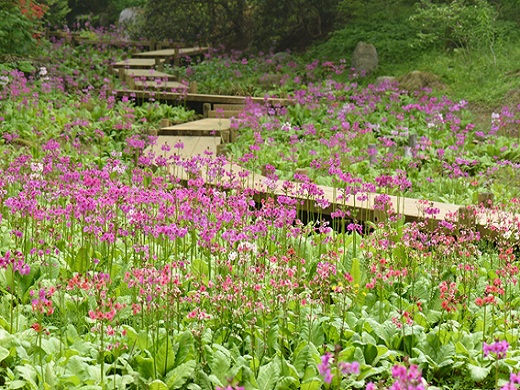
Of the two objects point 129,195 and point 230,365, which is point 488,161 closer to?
point 129,195

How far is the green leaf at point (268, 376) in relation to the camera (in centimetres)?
381

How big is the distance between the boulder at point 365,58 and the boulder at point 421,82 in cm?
183

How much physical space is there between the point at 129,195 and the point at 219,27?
16.3 meters

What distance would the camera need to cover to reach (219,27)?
2128 centimetres

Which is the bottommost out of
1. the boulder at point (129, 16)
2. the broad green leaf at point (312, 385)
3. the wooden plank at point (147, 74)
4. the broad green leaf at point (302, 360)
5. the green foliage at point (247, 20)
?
the broad green leaf at point (312, 385)

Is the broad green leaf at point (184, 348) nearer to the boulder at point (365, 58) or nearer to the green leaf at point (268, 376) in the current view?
the green leaf at point (268, 376)

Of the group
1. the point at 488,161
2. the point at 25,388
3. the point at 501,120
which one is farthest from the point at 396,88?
the point at 25,388

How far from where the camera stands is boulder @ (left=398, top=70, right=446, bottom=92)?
15.3 metres

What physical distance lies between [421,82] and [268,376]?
40.7ft

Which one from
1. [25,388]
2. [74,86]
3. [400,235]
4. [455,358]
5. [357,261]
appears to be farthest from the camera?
[74,86]

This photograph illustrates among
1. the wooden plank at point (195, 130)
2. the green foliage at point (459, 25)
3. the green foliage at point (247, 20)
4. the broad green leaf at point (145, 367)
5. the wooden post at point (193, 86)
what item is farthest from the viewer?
the green foliage at point (247, 20)

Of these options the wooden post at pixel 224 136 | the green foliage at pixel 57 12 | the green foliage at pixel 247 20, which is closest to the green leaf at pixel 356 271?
the wooden post at pixel 224 136

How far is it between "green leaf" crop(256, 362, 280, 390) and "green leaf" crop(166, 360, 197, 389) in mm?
352

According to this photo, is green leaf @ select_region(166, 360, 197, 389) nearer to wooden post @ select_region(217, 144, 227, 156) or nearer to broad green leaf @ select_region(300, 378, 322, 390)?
broad green leaf @ select_region(300, 378, 322, 390)
